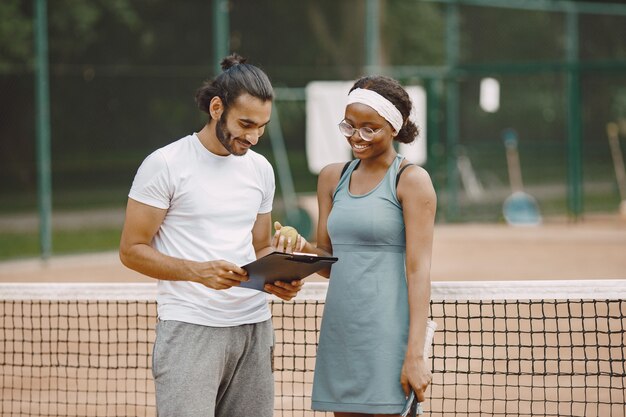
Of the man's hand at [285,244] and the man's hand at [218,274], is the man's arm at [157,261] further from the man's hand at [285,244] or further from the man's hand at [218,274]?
the man's hand at [285,244]

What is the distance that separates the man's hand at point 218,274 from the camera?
343 cm

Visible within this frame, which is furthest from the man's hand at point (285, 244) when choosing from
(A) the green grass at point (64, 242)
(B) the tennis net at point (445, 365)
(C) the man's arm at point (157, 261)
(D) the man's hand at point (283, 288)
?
(A) the green grass at point (64, 242)

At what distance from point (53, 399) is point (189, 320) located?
10.0ft

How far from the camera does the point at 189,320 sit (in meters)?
3.58

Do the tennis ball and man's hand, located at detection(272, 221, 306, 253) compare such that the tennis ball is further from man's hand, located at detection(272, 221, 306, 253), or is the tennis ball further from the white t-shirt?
the white t-shirt

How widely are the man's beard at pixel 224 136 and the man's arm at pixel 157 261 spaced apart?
0.30 meters

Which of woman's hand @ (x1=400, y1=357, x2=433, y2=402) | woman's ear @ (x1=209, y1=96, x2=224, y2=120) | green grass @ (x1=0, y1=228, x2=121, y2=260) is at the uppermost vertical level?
green grass @ (x1=0, y1=228, x2=121, y2=260)

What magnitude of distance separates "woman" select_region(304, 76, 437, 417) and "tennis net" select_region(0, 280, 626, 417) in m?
0.80

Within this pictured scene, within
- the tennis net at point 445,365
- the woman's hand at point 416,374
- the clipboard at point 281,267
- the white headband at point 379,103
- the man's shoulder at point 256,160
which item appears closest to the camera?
the clipboard at point 281,267

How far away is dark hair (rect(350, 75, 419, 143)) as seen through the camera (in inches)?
143

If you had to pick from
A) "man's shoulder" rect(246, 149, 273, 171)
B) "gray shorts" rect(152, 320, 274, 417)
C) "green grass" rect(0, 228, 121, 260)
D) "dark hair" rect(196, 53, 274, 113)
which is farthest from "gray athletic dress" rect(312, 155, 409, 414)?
"green grass" rect(0, 228, 121, 260)

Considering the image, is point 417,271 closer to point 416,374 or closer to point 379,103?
point 416,374

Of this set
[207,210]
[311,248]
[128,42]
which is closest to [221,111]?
[207,210]

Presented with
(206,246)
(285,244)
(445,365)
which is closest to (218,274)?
(206,246)
